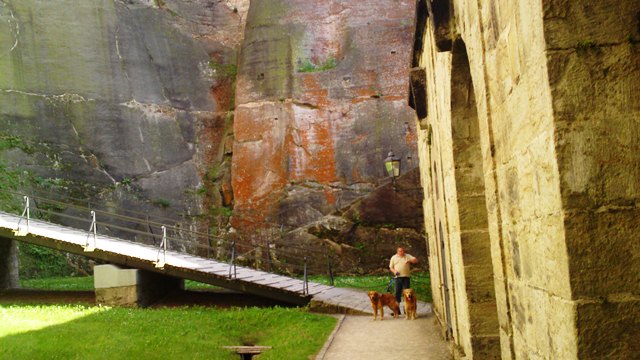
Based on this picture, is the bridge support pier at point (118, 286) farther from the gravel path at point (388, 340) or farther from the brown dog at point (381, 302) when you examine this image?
the brown dog at point (381, 302)

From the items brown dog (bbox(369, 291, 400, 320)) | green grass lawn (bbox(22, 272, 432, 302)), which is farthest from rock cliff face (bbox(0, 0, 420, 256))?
brown dog (bbox(369, 291, 400, 320))

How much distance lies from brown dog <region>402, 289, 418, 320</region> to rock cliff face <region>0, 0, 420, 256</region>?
28.9 ft

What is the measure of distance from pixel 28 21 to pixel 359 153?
11143 millimetres

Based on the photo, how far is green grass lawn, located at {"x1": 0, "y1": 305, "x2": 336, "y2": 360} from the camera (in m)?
7.38

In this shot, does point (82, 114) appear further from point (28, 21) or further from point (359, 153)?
point (359, 153)

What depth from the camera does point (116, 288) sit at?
36.9 feet

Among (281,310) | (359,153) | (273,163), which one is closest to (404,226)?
(359,153)

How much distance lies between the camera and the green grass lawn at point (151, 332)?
7.38m

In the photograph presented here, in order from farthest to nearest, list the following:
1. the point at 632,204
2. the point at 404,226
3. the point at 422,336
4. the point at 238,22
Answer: the point at 238,22, the point at 404,226, the point at 422,336, the point at 632,204

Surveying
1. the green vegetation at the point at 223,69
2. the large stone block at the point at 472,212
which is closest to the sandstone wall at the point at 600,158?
the large stone block at the point at 472,212

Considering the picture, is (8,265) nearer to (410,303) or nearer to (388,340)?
(410,303)

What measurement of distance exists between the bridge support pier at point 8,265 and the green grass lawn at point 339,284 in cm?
46

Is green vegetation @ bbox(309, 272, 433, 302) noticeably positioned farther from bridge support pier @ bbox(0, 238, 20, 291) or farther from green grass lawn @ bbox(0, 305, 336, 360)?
bridge support pier @ bbox(0, 238, 20, 291)

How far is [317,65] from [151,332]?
14.0 m
